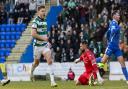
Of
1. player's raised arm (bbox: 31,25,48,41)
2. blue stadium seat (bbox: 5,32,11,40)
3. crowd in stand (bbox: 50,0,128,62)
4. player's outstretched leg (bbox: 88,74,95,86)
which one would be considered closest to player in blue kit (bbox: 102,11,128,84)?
player's outstretched leg (bbox: 88,74,95,86)

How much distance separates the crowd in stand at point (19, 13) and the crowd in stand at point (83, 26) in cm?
296

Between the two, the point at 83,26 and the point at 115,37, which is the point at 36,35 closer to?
the point at 115,37

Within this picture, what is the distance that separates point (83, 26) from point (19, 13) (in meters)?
6.35

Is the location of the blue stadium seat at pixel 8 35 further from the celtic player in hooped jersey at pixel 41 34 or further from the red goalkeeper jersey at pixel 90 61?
the celtic player in hooped jersey at pixel 41 34

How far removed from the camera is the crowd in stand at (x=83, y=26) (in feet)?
107

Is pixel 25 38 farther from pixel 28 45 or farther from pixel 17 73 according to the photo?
pixel 17 73

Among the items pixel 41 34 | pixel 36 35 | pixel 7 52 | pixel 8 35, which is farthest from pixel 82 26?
pixel 36 35

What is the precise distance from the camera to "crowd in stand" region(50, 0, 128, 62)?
32.6 meters

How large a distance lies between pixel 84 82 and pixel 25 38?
55.9 ft

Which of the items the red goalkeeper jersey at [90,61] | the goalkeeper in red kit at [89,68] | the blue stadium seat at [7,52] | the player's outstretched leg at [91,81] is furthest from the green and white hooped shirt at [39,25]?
the blue stadium seat at [7,52]

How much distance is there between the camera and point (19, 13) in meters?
38.9

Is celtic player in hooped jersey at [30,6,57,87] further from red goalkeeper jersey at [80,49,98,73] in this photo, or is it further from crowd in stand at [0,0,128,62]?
crowd in stand at [0,0,128,62]

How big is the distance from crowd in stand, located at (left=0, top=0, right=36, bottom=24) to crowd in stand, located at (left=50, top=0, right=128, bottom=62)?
2957 mm

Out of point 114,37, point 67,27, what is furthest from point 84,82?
point 67,27
